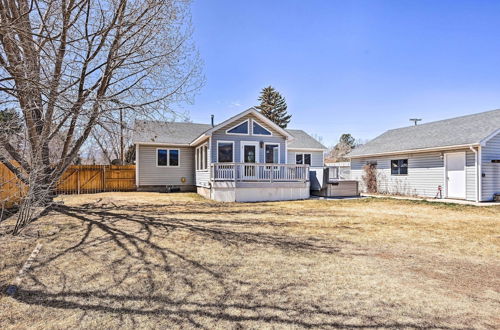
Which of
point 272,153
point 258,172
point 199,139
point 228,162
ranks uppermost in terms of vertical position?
point 199,139

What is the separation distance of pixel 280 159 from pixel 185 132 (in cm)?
744

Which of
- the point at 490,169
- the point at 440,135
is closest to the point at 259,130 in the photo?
the point at 440,135

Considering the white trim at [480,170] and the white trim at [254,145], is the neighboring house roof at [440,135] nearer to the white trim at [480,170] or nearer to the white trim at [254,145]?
the white trim at [480,170]

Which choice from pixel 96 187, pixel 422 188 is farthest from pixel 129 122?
pixel 422 188

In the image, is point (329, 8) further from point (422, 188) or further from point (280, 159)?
point (422, 188)

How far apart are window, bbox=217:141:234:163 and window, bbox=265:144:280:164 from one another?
2058 millimetres

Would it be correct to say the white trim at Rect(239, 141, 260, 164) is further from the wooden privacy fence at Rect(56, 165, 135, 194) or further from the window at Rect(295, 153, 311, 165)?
the wooden privacy fence at Rect(56, 165, 135, 194)

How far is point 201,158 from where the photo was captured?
52.7ft

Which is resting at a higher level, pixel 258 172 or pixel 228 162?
pixel 228 162

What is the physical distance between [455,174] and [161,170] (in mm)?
15736

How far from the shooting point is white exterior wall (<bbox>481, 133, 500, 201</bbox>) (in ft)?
41.1

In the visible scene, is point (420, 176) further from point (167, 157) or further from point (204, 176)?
point (167, 157)

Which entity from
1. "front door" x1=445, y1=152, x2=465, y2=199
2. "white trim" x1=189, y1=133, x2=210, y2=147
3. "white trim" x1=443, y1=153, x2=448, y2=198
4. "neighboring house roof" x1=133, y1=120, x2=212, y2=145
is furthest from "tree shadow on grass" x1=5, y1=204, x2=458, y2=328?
"white trim" x1=443, y1=153, x2=448, y2=198

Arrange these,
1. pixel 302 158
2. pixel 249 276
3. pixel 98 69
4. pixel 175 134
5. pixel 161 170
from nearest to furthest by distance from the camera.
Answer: pixel 249 276
pixel 98 69
pixel 161 170
pixel 175 134
pixel 302 158
